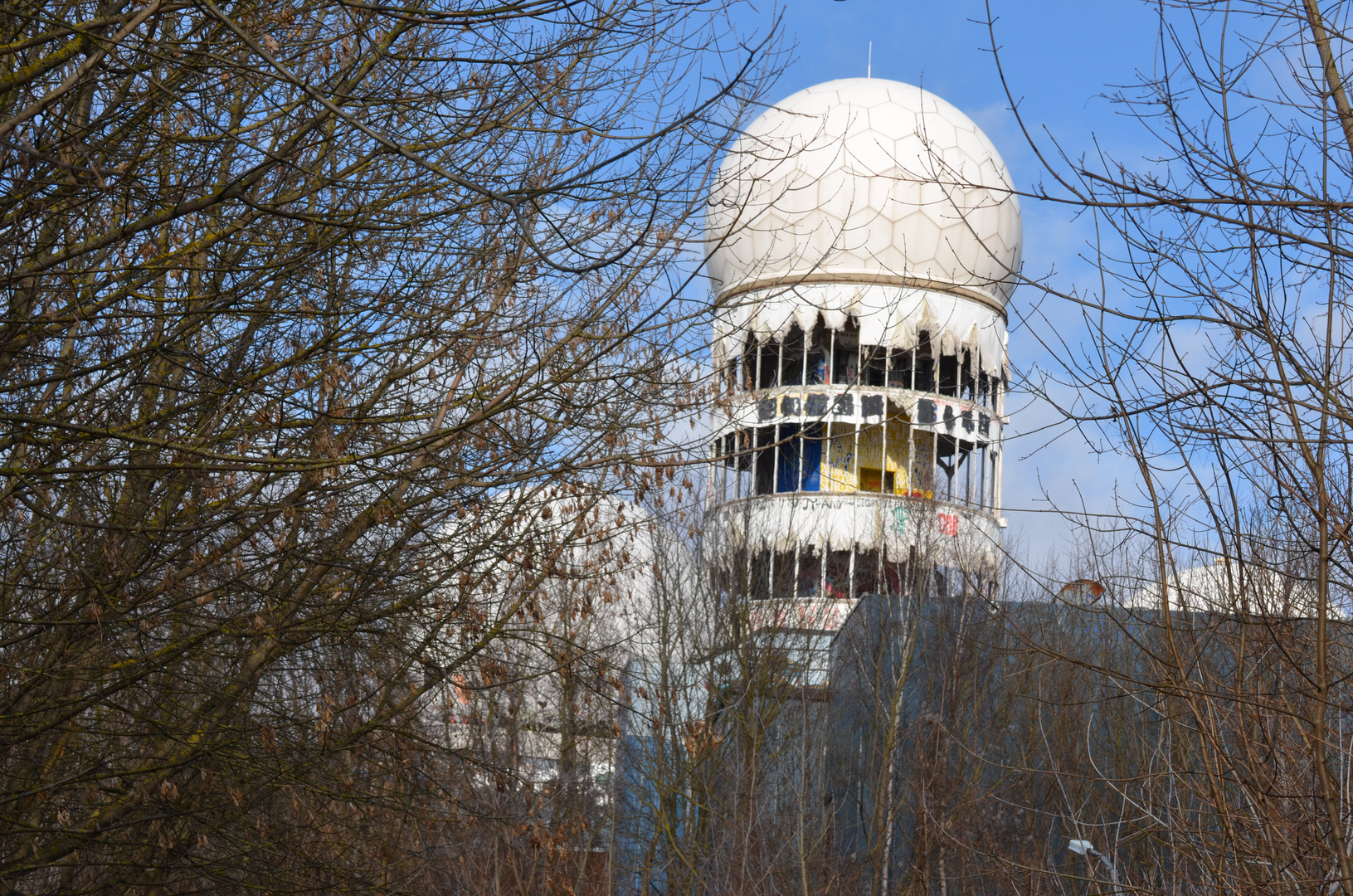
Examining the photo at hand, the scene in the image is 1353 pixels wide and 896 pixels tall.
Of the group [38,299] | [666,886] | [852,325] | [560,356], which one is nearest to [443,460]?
[560,356]

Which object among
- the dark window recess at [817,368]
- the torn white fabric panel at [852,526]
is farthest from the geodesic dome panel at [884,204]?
the torn white fabric panel at [852,526]

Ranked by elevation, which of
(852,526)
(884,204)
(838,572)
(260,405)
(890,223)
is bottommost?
(260,405)

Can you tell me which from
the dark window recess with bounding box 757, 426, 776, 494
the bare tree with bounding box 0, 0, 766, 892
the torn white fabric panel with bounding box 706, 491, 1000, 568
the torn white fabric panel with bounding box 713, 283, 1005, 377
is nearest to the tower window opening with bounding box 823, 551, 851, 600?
the torn white fabric panel with bounding box 706, 491, 1000, 568

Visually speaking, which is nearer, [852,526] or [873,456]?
[852,526]

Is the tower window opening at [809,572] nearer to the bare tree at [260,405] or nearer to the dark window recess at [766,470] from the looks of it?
the dark window recess at [766,470]

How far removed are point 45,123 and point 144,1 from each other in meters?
0.69

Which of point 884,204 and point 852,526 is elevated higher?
point 884,204

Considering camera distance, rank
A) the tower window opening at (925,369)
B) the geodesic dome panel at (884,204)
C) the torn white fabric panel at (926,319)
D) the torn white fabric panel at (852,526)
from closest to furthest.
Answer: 1. the torn white fabric panel at (852,526)
2. the geodesic dome panel at (884,204)
3. the torn white fabric panel at (926,319)
4. the tower window opening at (925,369)

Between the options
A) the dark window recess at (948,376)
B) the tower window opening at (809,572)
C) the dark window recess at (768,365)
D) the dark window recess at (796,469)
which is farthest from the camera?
the dark window recess at (948,376)

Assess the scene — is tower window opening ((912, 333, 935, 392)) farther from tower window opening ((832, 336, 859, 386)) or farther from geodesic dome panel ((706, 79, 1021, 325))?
geodesic dome panel ((706, 79, 1021, 325))

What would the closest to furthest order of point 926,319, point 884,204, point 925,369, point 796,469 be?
point 884,204
point 926,319
point 796,469
point 925,369

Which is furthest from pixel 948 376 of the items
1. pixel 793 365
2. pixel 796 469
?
pixel 796 469

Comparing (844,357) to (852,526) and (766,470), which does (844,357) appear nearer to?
(766,470)

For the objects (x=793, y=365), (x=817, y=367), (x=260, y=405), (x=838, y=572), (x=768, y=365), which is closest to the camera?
(x=260, y=405)
